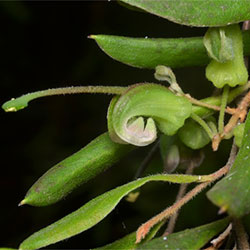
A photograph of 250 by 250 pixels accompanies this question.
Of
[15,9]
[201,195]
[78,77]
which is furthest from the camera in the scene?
[78,77]

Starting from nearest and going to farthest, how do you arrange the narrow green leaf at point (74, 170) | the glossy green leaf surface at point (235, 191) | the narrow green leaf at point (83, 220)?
the glossy green leaf surface at point (235, 191) → the narrow green leaf at point (83, 220) → the narrow green leaf at point (74, 170)

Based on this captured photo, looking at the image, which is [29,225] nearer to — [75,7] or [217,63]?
[75,7]

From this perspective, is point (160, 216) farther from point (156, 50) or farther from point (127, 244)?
point (156, 50)

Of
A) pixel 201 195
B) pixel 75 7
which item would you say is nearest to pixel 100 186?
pixel 201 195

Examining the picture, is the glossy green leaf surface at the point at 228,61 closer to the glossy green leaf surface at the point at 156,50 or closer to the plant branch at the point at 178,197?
the glossy green leaf surface at the point at 156,50

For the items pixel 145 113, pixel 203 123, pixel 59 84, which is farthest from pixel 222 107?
pixel 59 84

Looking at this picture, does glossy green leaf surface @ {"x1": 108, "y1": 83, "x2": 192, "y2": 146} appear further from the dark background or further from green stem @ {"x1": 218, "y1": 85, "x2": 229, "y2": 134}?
the dark background

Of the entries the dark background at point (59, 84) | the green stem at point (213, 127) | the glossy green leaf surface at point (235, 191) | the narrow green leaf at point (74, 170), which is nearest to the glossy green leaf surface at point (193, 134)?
the green stem at point (213, 127)
